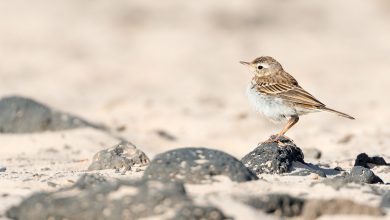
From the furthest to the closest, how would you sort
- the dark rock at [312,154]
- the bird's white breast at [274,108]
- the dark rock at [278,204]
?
the dark rock at [312,154] → the bird's white breast at [274,108] → the dark rock at [278,204]

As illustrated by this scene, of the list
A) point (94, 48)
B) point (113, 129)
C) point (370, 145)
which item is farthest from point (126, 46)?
point (370, 145)

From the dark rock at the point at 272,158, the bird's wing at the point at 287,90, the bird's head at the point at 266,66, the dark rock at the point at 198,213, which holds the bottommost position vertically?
the dark rock at the point at 198,213

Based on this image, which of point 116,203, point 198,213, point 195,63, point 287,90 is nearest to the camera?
point 198,213

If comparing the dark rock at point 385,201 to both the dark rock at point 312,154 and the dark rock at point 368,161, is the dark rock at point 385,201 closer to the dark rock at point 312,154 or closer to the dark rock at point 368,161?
the dark rock at point 368,161

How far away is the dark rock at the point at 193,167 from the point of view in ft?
24.0

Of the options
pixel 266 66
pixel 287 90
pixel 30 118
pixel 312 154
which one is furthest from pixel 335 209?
pixel 30 118

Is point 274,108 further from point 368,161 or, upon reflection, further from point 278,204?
point 278,204

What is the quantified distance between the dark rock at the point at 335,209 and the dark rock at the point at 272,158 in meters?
1.67

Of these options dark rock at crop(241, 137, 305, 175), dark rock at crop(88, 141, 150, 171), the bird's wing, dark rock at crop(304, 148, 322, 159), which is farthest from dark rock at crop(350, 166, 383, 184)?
dark rock at crop(304, 148, 322, 159)

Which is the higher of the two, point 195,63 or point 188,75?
point 195,63

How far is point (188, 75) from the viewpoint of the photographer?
2000 centimetres

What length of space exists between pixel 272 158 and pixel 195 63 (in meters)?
12.6

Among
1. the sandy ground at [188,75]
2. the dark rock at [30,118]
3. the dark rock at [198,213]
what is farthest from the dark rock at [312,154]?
the dark rock at [198,213]

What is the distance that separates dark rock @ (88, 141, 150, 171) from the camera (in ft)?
30.1
